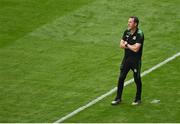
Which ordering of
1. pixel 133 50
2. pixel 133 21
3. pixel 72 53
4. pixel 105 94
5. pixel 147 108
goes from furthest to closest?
pixel 72 53, pixel 105 94, pixel 147 108, pixel 133 50, pixel 133 21

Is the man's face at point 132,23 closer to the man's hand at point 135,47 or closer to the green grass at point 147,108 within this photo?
the man's hand at point 135,47

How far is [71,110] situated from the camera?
15289mm

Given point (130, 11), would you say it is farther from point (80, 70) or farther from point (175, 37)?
point (80, 70)

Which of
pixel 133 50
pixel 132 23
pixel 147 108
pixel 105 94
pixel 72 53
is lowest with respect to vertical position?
pixel 147 108

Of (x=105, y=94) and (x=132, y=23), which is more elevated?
(x=132, y=23)

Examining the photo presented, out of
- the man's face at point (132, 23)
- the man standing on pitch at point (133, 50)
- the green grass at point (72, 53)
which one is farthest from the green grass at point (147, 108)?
the man's face at point (132, 23)

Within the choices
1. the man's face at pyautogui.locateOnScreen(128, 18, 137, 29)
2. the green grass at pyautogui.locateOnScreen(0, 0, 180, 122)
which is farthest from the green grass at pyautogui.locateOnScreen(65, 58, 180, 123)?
the man's face at pyautogui.locateOnScreen(128, 18, 137, 29)

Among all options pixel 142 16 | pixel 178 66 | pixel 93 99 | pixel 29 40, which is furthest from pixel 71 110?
pixel 142 16

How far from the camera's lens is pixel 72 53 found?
19.0 meters

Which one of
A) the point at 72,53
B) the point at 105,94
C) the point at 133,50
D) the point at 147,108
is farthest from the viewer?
the point at 72,53

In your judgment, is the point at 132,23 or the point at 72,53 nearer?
the point at 132,23

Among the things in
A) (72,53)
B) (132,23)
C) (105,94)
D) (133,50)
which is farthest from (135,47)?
(72,53)

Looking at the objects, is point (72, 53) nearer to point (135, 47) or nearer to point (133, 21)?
point (135, 47)

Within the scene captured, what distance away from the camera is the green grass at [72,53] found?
1547 centimetres
